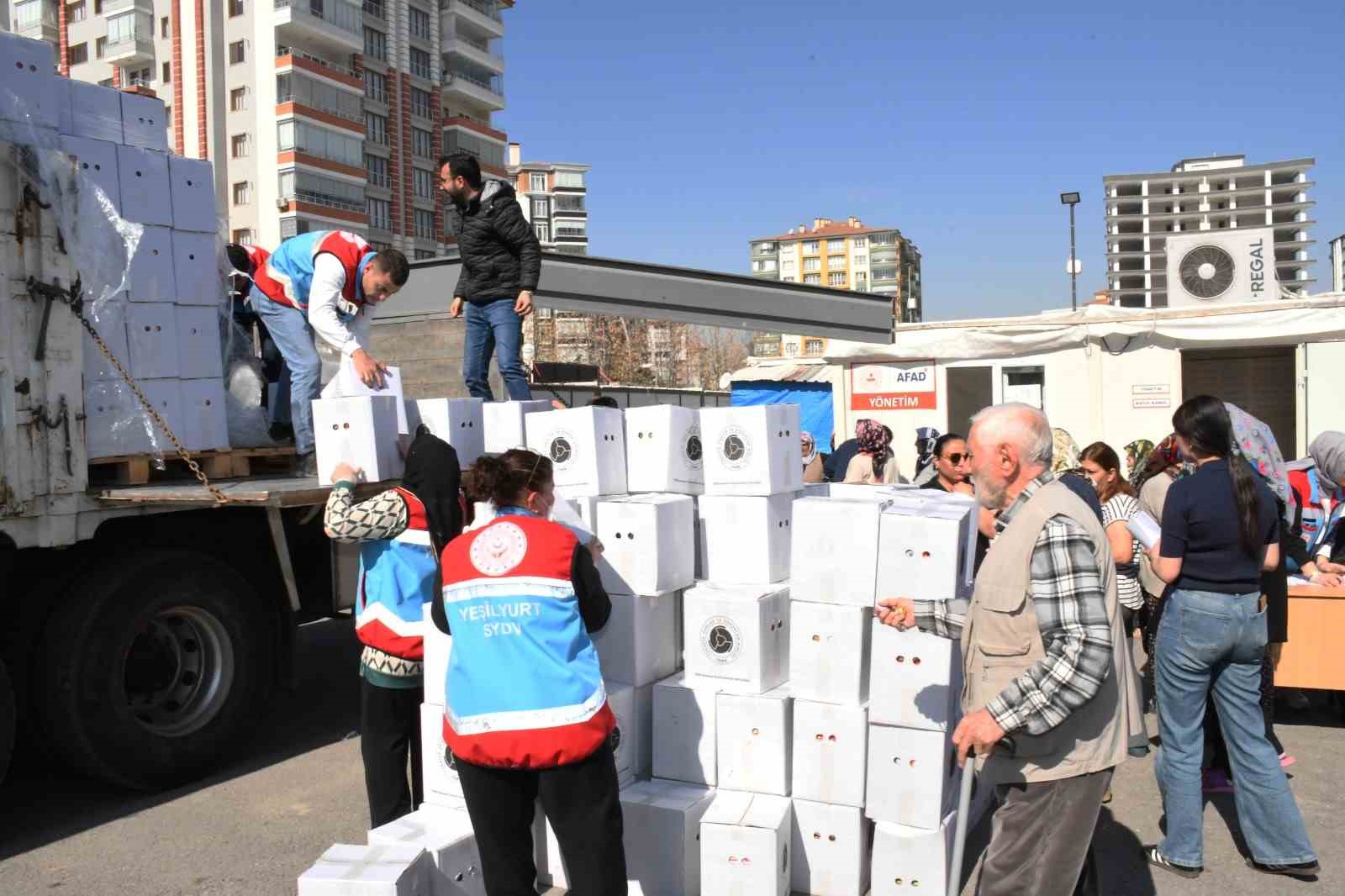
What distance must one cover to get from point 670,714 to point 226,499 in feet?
7.91

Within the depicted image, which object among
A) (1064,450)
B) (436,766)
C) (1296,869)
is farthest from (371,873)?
(1064,450)

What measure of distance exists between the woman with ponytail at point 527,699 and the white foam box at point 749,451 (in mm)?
1651

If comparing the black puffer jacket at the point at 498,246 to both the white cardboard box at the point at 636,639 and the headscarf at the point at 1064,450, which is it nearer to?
the white cardboard box at the point at 636,639

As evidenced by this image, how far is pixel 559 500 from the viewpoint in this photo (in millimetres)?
4617

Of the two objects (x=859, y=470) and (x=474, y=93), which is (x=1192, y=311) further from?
(x=474, y=93)

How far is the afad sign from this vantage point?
46.5ft

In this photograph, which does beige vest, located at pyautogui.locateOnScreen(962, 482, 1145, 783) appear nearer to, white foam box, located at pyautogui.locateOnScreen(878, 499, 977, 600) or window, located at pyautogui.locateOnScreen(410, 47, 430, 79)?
white foam box, located at pyautogui.locateOnScreen(878, 499, 977, 600)

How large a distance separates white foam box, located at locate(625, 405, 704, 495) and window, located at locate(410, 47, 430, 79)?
7050cm

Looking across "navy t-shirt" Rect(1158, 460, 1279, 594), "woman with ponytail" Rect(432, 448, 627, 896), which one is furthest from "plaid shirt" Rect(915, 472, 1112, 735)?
"navy t-shirt" Rect(1158, 460, 1279, 594)

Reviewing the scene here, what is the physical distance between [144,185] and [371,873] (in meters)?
3.88

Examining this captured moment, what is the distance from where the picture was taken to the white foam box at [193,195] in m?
5.68

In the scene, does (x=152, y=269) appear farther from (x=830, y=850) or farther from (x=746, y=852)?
(x=830, y=850)

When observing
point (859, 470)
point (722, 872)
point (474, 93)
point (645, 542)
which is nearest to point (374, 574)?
point (645, 542)

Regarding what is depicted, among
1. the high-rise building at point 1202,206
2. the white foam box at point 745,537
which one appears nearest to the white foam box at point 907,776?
the white foam box at point 745,537
